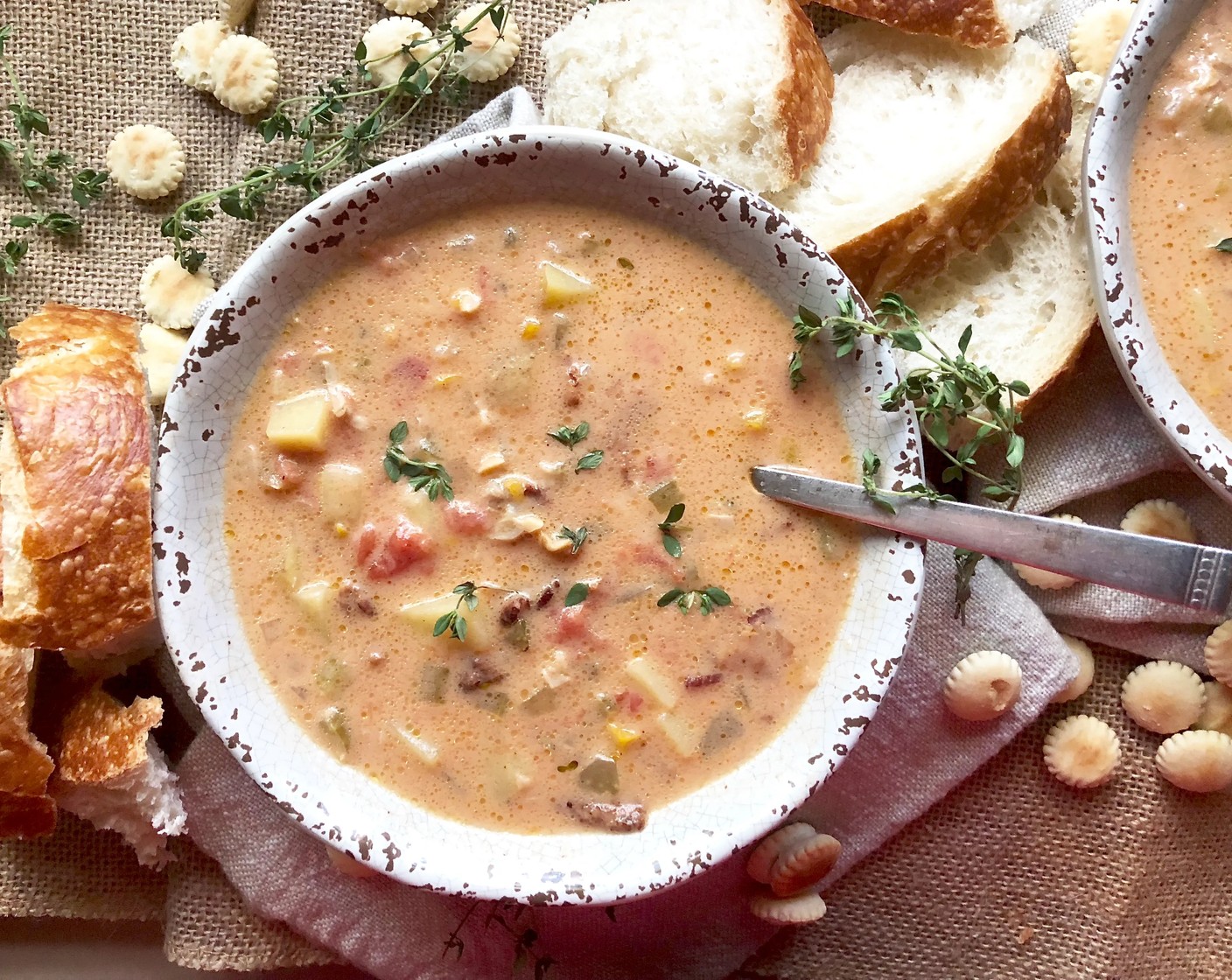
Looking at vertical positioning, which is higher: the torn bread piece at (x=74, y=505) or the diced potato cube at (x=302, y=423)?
the diced potato cube at (x=302, y=423)

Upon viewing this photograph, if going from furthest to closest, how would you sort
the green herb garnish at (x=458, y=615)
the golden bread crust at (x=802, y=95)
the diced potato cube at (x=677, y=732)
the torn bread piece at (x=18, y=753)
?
the golden bread crust at (x=802, y=95) → the torn bread piece at (x=18, y=753) → the diced potato cube at (x=677, y=732) → the green herb garnish at (x=458, y=615)

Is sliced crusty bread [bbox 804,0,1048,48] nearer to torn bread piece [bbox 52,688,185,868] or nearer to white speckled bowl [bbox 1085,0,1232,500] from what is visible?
white speckled bowl [bbox 1085,0,1232,500]

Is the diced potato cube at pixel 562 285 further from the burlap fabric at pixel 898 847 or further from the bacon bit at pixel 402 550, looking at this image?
the burlap fabric at pixel 898 847

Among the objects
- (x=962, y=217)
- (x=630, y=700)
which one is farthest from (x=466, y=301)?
(x=962, y=217)

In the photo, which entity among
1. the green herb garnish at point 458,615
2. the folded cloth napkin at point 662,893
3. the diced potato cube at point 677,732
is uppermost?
the green herb garnish at point 458,615

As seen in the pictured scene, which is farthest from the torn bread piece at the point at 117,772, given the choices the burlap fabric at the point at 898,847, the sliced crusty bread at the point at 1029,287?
the sliced crusty bread at the point at 1029,287

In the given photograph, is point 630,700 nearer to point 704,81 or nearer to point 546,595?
point 546,595

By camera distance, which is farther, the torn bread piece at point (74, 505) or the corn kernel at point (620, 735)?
the torn bread piece at point (74, 505)

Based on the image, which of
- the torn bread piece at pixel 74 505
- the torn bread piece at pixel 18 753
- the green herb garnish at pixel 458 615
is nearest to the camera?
the green herb garnish at pixel 458 615
